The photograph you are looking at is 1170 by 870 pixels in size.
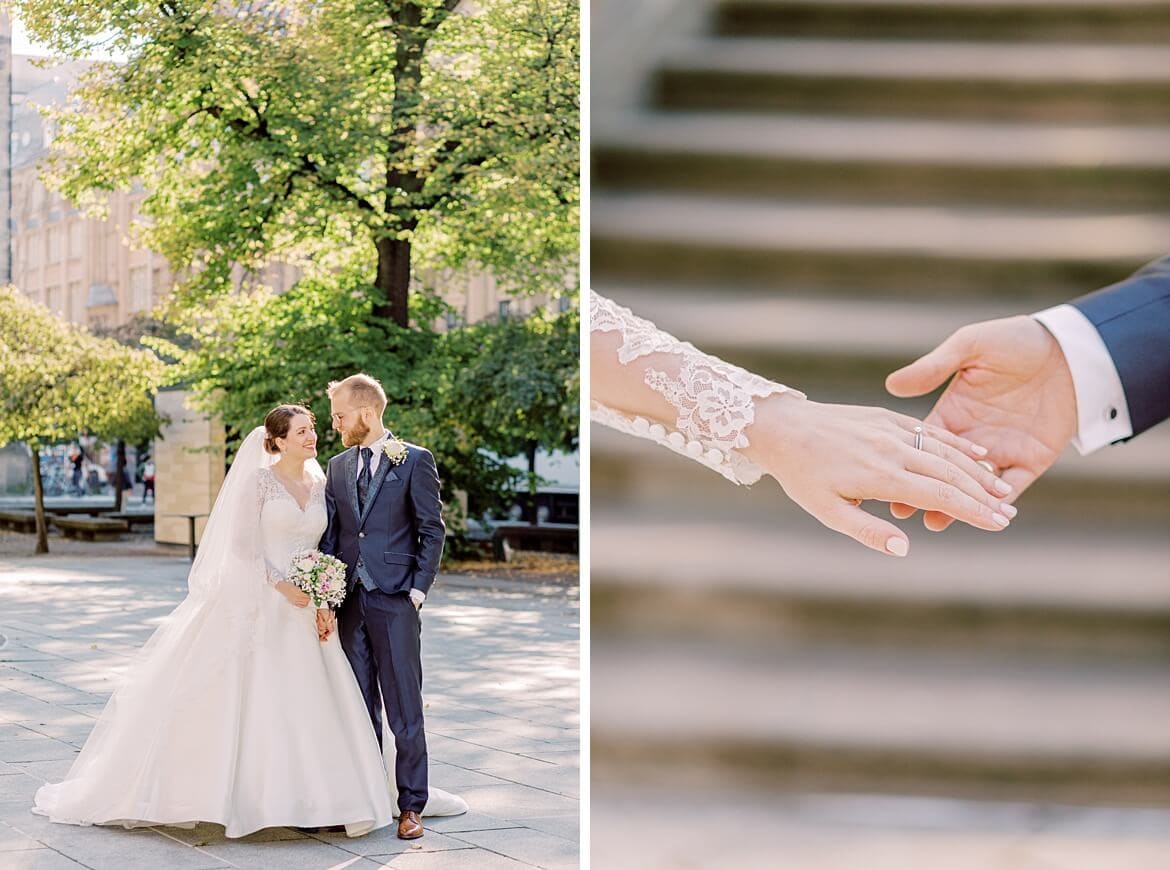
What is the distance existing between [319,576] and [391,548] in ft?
0.69

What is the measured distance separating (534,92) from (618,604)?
9.56 metres

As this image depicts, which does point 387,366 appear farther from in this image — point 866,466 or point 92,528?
point 866,466

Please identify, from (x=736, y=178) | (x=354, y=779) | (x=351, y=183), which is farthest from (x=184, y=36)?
(x=736, y=178)

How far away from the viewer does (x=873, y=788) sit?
280cm

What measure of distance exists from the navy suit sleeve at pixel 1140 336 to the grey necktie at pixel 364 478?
2.07m

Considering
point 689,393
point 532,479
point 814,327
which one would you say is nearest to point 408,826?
point 689,393

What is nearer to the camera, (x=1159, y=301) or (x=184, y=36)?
(x=1159, y=301)

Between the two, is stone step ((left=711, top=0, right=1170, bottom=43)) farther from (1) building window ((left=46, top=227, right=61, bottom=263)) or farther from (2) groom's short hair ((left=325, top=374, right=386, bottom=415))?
(1) building window ((left=46, top=227, right=61, bottom=263))

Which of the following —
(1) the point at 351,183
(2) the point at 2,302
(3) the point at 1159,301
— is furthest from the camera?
(1) the point at 351,183

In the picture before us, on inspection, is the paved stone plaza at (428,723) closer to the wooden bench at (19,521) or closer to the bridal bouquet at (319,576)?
the bridal bouquet at (319,576)

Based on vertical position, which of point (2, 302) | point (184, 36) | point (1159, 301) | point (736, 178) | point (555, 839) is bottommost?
point (555, 839)

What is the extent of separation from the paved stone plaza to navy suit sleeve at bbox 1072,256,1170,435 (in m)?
2.05

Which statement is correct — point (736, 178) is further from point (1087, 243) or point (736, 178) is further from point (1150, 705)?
point (1150, 705)

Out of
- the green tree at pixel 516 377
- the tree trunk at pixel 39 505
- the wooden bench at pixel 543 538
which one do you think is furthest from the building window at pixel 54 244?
the wooden bench at pixel 543 538
